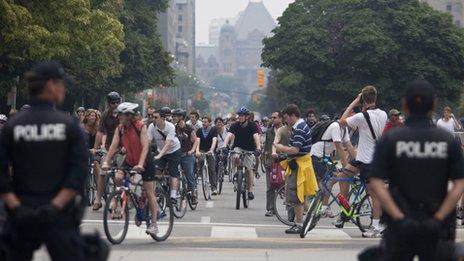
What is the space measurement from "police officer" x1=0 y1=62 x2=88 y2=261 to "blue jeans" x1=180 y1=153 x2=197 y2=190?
15.0 m

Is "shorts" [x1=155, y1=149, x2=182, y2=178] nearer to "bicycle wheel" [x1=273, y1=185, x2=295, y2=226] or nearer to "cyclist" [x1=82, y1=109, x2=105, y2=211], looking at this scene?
"bicycle wheel" [x1=273, y1=185, x2=295, y2=226]

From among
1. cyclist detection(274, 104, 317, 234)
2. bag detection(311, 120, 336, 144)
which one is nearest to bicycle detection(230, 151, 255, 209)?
bag detection(311, 120, 336, 144)

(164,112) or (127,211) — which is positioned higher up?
(164,112)

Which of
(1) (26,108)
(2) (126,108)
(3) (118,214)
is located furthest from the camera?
(2) (126,108)

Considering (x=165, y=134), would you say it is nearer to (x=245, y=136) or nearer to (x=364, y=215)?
(x=245, y=136)

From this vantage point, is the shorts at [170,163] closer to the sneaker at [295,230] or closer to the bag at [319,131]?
the bag at [319,131]

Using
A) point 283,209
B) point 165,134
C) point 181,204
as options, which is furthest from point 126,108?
point 283,209

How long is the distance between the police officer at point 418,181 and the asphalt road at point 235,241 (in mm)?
4030

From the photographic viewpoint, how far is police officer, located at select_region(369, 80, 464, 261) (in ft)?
26.8

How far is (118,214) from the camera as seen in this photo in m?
15.7

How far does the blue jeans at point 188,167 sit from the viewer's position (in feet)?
76.9

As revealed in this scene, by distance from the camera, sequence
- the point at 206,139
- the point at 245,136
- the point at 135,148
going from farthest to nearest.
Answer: the point at 206,139, the point at 245,136, the point at 135,148

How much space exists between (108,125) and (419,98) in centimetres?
1325

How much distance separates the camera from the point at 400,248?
8180 millimetres
